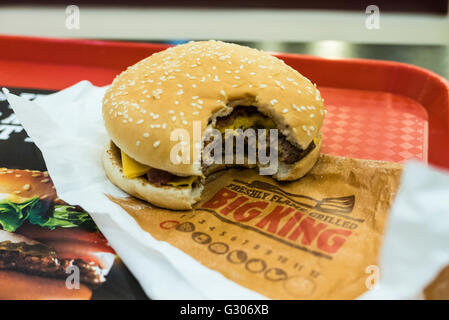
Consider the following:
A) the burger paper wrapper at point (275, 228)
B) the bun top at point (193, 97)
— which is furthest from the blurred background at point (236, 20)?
the burger paper wrapper at point (275, 228)

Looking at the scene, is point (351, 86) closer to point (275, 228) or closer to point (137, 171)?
point (275, 228)

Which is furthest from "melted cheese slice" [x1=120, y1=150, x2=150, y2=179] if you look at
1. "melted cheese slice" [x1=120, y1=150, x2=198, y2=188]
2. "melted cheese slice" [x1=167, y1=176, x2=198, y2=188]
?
"melted cheese slice" [x1=167, y1=176, x2=198, y2=188]

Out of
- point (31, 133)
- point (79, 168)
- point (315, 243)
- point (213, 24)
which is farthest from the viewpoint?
point (213, 24)

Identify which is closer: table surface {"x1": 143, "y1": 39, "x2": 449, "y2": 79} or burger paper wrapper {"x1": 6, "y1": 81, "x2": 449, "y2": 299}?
burger paper wrapper {"x1": 6, "y1": 81, "x2": 449, "y2": 299}

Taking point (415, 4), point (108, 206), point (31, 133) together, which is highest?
point (415, 4)

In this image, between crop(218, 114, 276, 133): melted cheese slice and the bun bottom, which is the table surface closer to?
crop(218, 114, 276, 133): melted cheese slice

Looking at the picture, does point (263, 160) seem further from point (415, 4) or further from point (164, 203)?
point (415, 4)

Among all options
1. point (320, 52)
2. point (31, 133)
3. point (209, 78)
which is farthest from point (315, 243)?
point (320, 52)
